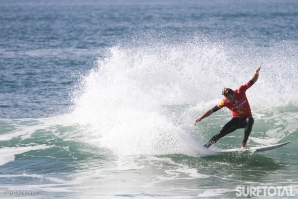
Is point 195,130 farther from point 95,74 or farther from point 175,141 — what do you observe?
point 95,74

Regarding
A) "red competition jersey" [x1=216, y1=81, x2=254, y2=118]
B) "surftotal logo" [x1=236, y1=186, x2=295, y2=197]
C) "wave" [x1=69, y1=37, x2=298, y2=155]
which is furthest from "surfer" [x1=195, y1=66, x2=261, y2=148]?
"surftotal logo" [x1=236, y1=186, x2=295, y2=197]

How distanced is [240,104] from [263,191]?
104 inches

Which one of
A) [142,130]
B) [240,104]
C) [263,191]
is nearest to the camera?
[263,191]

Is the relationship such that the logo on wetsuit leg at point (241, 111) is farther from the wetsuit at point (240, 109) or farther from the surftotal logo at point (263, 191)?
the surftotal logo at point (263, 191)

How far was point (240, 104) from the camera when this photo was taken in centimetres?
1311

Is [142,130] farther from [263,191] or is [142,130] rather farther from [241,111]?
[263,191]

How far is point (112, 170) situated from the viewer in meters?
13.3

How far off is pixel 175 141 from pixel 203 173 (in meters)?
1.77

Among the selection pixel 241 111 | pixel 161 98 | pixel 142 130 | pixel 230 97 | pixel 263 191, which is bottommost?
pixel 263 191

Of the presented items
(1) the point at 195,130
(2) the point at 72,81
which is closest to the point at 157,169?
(1) the point at 195,130

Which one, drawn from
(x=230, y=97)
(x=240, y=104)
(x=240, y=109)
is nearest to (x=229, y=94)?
(x=230, y=97)

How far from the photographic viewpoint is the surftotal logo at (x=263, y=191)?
11055 mm

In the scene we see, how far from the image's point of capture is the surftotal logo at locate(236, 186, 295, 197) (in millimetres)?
11055

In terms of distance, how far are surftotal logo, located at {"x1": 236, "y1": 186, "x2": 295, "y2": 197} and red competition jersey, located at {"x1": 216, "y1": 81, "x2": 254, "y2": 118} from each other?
232 centimetres
